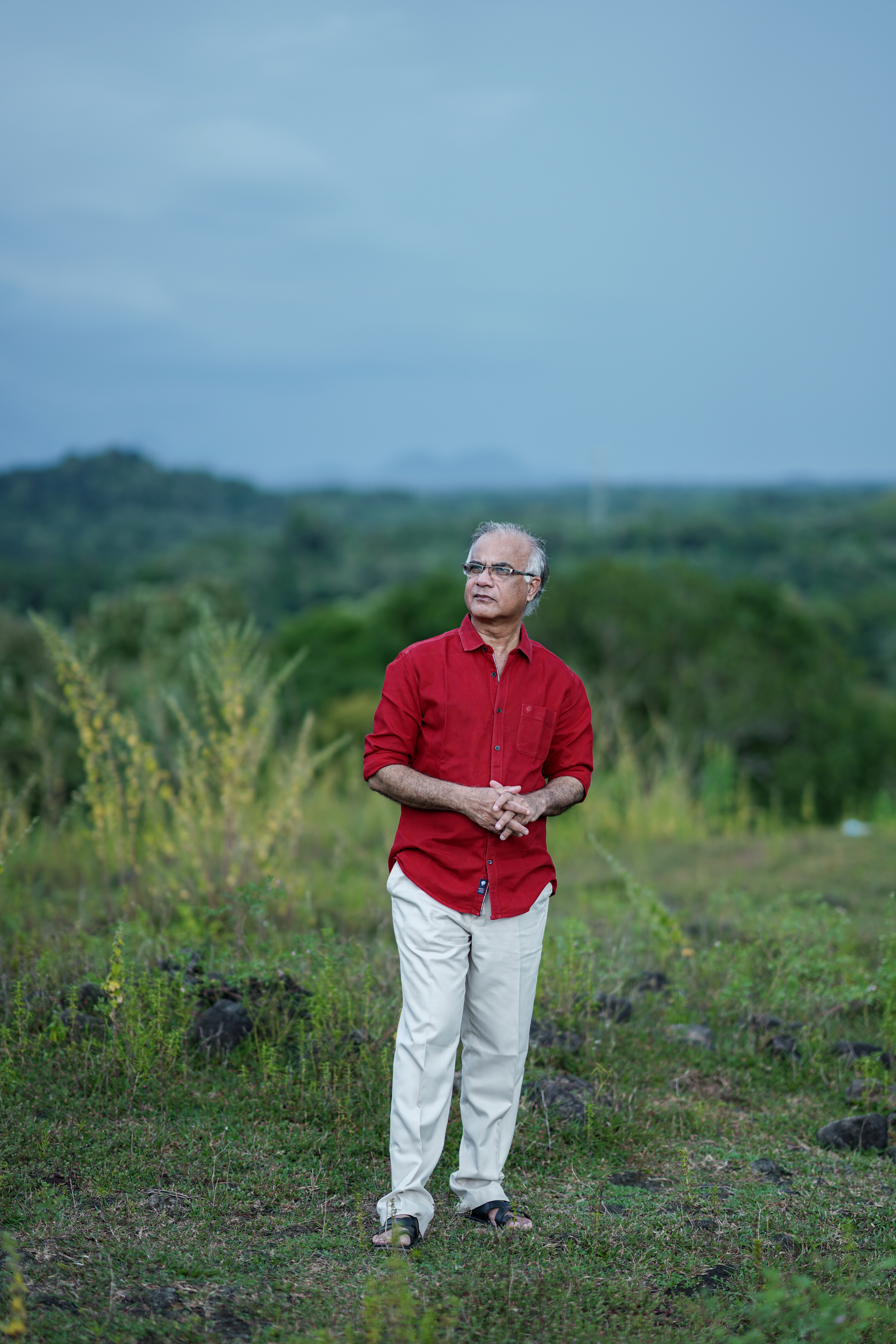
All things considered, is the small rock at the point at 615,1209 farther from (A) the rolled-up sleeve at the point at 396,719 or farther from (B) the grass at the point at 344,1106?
(A) the rolled-up sleeve at the point at 396,719

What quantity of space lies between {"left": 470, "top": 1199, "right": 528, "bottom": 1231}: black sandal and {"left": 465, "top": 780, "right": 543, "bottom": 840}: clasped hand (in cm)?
115

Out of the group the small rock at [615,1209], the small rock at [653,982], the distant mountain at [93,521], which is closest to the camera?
the small rock at [615,1209]

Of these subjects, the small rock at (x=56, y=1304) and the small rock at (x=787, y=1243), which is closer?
the small rock at (x=56, y=1304)

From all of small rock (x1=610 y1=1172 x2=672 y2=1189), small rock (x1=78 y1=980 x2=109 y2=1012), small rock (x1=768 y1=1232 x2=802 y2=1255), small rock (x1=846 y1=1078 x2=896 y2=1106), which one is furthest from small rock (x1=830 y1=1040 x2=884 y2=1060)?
small rock (x1=78 y1=980 x2=109 y2=1012)

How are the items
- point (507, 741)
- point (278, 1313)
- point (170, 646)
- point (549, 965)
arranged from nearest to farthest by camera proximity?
point (278, 1313)
point (507, 741)
point (549, 965)
point (170, 646)

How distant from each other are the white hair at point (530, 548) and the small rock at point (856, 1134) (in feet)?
7.50

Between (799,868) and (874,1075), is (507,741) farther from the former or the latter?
(799,868)

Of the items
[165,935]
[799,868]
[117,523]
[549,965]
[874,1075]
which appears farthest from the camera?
[117,523]

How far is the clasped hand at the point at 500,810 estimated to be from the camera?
354cm

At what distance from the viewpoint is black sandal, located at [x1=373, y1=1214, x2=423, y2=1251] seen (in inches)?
138

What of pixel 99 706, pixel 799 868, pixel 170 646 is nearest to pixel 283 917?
pixel 99 706

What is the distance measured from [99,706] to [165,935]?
125 cm

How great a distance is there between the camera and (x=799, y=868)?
31.4 ft

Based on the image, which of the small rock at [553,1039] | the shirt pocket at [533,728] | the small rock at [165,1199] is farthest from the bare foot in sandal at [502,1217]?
the shirt pocket at [533,728]
